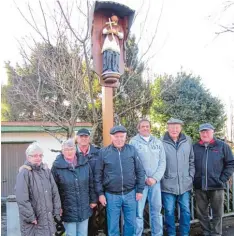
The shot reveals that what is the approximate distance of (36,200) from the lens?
9.34ft

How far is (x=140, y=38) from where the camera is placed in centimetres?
564

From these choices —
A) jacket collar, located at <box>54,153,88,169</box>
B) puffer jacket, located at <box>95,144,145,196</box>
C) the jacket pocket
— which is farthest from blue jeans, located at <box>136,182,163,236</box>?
jacket collar, located at <box>54,153,88,169</box>

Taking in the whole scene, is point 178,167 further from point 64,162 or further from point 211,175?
point 64,162

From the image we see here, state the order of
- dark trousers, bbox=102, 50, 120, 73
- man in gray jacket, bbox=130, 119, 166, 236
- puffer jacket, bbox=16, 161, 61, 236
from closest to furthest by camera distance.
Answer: puffer jacket, bbox=16, 161, 61, 236, man in gray jacket, bbox=130, 119, 166, 236, dark trousers, bbox=102, 50, 120, 73

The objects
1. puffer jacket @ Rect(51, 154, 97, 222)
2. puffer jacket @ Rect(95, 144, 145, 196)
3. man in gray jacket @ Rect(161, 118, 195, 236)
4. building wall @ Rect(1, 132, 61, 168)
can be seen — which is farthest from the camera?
building wall @ Rect(1, 132, 61, 168)

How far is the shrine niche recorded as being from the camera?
13.1ft

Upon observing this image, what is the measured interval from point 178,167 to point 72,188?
4.60 feet

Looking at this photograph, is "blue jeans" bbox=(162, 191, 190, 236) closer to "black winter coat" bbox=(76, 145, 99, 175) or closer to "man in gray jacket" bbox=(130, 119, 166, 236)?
"man in gray jacket" bbox=(130, 119, 166, 236)

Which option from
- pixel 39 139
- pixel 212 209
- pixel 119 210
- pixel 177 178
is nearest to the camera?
pixel 119 210

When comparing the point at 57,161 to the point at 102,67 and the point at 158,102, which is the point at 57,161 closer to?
the point at 102,67

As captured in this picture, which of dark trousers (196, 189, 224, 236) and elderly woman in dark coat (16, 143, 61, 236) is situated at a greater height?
elderly woman in dark coat (16, 143, 61, 236)

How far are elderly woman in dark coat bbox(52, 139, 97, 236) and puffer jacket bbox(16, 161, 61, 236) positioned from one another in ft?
0.51

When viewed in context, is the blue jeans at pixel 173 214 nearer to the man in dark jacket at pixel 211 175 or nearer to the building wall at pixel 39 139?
the man in dark jacket at pixel 211 175

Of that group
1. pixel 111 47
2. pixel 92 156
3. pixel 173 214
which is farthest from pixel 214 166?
pixel 111 47
